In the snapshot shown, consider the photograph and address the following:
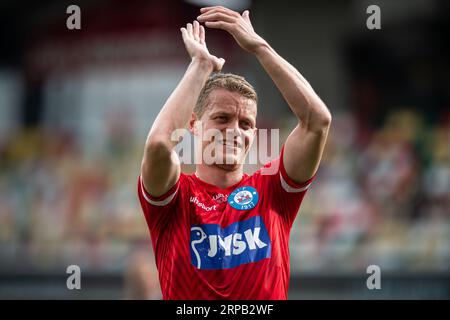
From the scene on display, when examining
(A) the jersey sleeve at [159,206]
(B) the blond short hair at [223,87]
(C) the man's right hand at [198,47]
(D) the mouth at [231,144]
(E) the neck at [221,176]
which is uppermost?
(C) the man's right hand at [198,47]

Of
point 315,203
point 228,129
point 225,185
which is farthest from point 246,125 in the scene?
point 315,203

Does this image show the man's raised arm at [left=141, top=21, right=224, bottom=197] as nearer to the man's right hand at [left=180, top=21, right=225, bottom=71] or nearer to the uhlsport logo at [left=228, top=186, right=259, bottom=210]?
the man's right hand at [left=180, top=21, right=225, bottom=71]

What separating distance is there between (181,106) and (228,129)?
34cm

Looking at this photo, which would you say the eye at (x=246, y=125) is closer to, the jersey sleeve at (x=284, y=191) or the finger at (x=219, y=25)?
the jersey sleeve at (x=284, y=191)

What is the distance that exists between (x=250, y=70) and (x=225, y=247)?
13066mm

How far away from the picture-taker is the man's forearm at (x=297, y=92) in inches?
161

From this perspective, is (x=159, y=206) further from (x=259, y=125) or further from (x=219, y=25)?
(x=259, y=125)

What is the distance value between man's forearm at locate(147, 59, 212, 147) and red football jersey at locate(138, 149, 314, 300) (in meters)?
0.35

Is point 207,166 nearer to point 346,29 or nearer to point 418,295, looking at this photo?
point 418,295

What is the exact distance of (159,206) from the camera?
4211 millimetres

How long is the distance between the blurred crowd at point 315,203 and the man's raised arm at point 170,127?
9154 millimetres

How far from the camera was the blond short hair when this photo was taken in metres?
4.32

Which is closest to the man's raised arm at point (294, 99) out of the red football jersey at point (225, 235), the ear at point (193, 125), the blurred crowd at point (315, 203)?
the red football jersey at point (225, 235)
